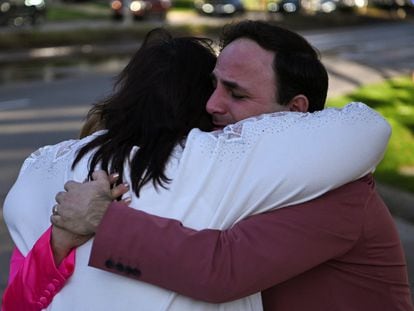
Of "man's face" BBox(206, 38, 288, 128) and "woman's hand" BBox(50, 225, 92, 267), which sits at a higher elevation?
"man's face" BBox(206, 38, 288, 128)

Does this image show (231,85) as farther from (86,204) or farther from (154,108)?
(86,204)

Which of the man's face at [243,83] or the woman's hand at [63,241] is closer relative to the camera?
the woman's hand at [63,241]

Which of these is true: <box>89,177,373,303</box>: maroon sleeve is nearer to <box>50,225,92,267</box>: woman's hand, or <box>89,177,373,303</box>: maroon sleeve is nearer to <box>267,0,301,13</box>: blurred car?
<box>50,225,92,267</box>: woman's hand

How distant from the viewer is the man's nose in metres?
2.02

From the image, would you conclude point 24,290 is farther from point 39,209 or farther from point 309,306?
point 309,306

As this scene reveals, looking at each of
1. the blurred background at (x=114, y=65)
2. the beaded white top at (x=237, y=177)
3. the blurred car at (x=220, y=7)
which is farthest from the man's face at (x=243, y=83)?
the blurred car at (x=220, y=7)

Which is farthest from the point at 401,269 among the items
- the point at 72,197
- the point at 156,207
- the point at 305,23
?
the point at 305,23

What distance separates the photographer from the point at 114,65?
22.2 meters

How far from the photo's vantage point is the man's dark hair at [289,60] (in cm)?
203

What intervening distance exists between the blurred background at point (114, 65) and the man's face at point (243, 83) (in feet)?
3.43

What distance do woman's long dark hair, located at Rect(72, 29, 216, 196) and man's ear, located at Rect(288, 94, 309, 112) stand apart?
0.63 ft

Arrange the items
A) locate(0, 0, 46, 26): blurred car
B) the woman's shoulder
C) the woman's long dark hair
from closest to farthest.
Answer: the woman's long dark hair, the woman's shoulder, locate(0, 0, 46, 26): blurred car

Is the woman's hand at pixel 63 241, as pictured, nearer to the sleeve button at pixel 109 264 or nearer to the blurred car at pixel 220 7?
the sleeve button at pixel 109 264

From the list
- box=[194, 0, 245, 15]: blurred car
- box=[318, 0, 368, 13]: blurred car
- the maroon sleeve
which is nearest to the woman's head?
the maroon sleeve
